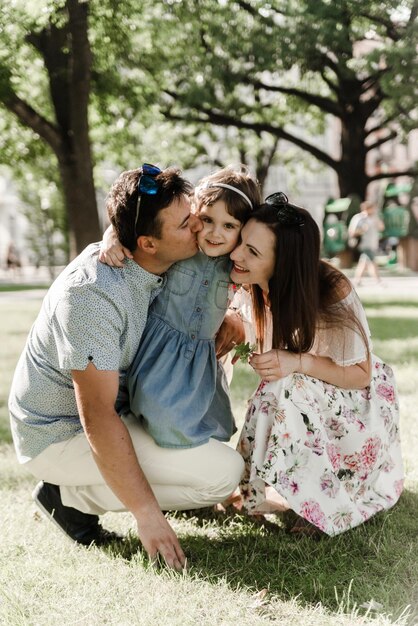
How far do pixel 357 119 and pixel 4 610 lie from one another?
20.6m

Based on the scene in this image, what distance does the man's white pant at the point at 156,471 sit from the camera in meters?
2.93

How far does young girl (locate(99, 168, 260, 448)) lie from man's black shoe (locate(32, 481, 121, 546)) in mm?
512

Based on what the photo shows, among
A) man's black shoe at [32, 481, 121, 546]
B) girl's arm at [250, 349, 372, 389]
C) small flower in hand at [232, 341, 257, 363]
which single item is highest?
small flower in hand at [232, 341, 257, 363]

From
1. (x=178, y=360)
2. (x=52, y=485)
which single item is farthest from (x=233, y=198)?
(x=52, y=485)

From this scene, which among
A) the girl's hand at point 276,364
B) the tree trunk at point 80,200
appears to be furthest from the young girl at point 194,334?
the tree trunk at point 80,200

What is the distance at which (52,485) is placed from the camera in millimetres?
3172

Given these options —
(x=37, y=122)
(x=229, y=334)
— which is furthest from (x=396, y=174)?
(x=229, y=334)

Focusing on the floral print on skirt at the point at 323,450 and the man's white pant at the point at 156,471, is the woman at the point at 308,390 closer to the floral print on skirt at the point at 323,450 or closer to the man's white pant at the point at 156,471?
the floral print on skirt at the point at 323,450

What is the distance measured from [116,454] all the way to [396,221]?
63.9ft

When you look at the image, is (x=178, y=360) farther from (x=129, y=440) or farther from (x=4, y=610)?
(x=4, y=610)

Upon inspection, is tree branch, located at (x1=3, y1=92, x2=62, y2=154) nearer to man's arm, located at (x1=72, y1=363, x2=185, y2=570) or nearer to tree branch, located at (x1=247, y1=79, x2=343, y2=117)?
man's arm, located at (x1=72, y1=363, x2=185, y2=570)

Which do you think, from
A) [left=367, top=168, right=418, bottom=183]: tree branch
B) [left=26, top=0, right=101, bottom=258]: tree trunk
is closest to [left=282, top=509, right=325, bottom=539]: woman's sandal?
[left=26, top=0, right=101, bottom=258]: tree trunk

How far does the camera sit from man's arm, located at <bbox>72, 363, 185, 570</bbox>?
266cm

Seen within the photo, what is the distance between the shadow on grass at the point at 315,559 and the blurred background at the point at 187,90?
310 cm
